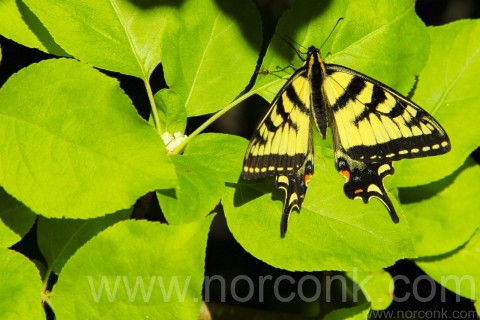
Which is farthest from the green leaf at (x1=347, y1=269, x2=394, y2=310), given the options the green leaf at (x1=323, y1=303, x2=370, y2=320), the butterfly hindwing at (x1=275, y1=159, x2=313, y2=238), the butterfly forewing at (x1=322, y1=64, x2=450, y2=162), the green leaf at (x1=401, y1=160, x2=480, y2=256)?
the butterfly hindwing at (x1=275, y1=159, x2=313, y2=238)

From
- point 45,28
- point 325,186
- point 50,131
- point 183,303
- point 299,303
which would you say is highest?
point 45,28

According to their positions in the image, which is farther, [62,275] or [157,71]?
[157,71]

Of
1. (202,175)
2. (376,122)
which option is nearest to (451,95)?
(376,122)

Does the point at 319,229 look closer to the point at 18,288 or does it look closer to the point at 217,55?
the point at 217,55

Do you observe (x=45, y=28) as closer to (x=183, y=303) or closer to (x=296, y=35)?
(x=296, y=35)

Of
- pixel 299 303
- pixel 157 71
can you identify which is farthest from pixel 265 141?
pixel 299 303

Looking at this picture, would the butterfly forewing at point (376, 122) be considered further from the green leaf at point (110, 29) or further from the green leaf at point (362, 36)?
the green leaf at point (110, 29)
